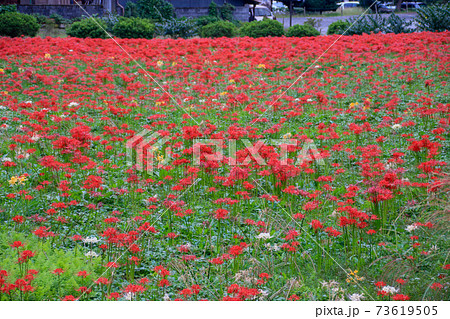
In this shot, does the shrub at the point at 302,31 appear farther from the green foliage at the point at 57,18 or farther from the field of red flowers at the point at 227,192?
the green foliage at the point at 57,18

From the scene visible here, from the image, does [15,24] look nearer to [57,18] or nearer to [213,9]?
[57,18]

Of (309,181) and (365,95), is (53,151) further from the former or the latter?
(365,95)

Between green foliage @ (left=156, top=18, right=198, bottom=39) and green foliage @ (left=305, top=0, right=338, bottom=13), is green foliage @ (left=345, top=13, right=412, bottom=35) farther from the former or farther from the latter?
green foliage @ (left=305, top=0, right=338, bottom=13)

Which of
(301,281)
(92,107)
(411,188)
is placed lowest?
(301,281)

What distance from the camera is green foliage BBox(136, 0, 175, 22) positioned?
83.4ft

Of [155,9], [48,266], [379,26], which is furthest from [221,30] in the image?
[48,266]

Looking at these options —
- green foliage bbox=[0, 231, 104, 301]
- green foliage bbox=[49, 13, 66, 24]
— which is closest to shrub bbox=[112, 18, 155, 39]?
green foliage bbox=[49, 13, 66, 24]

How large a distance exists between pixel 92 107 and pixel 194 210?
151 inches

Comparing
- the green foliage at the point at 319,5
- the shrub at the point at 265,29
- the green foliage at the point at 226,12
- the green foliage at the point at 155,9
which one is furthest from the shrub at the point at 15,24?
the green foliage at the point at 319,5

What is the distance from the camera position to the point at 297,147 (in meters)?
6.03

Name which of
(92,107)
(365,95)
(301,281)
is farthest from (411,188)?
(92,107)

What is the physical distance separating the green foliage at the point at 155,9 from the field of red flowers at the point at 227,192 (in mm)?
15982

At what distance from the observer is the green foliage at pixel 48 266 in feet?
10.9

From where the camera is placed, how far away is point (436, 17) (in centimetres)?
1559
